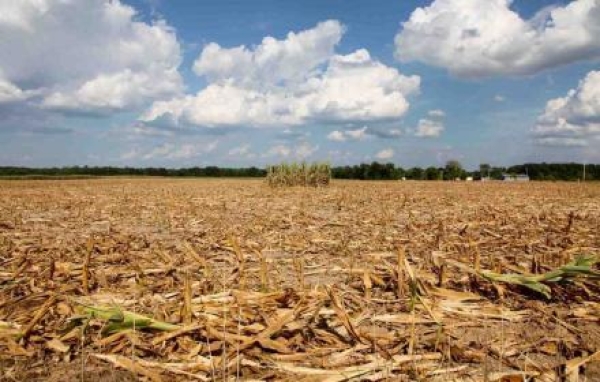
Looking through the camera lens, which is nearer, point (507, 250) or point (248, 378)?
point (248, 378)

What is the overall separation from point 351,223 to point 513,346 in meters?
6.39

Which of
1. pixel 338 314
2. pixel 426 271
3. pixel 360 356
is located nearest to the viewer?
pixel 360 356

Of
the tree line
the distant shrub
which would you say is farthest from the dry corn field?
the tree line

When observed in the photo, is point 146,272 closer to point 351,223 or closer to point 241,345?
point 241,345

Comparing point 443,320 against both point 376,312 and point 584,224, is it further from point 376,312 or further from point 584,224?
point 584,224

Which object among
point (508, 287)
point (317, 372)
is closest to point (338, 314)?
point (317, 372)

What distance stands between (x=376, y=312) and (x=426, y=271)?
1325 millimetres

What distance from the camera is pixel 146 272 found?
4.96m

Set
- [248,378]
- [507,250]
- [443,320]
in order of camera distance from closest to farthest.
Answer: [248,378] → [443,320] → [507,250]

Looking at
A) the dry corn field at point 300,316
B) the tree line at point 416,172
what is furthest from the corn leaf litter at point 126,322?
the tree line at point 416,172

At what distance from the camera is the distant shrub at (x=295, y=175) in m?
31.2

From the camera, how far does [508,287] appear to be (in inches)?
171

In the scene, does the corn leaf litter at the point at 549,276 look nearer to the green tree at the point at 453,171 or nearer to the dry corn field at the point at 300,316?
the dry corn field at the point at 300,316

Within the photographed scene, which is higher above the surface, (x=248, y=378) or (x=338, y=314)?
(x=338, y=314)
